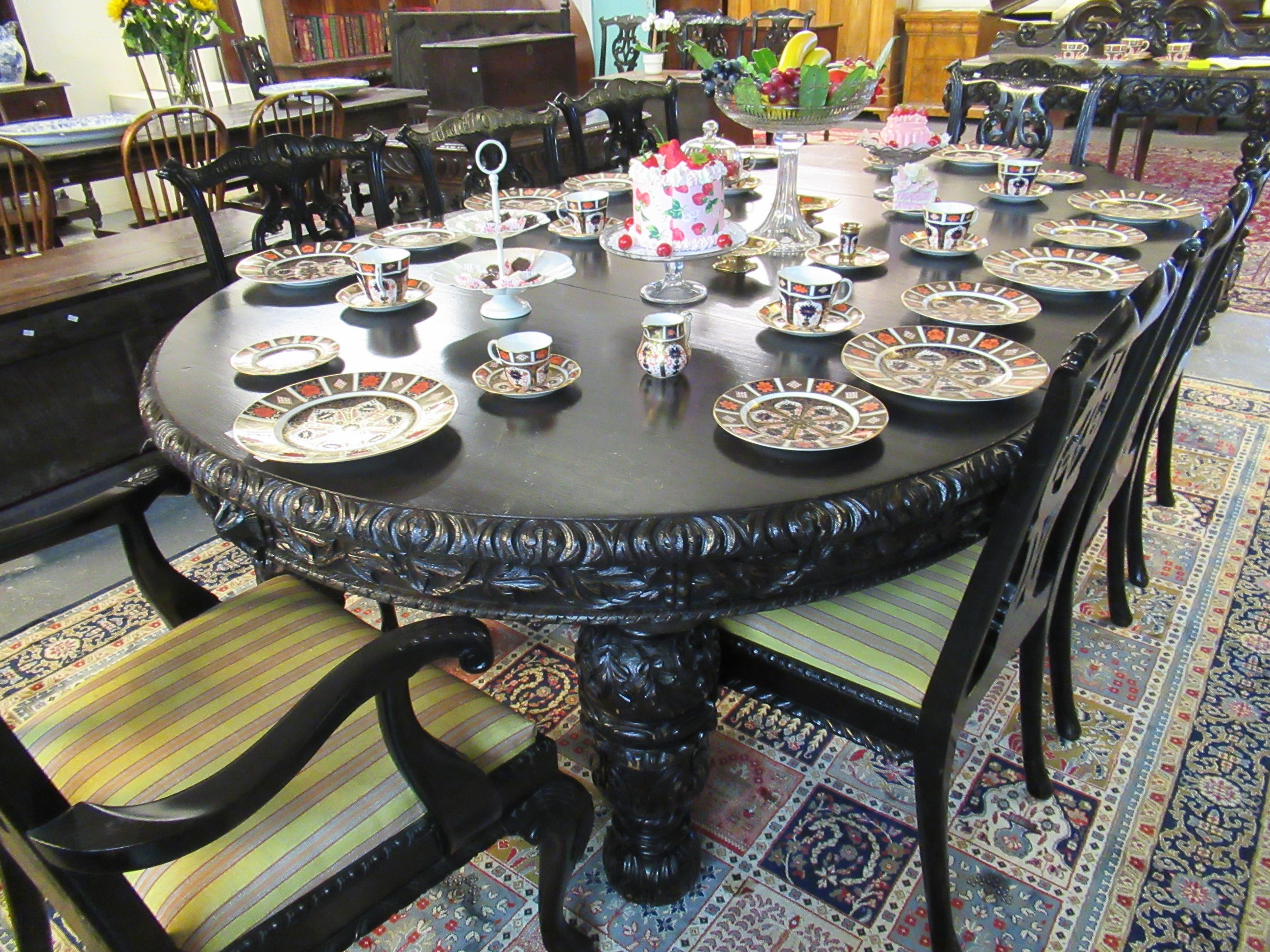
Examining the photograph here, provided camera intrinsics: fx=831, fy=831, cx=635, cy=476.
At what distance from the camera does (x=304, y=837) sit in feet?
2.67

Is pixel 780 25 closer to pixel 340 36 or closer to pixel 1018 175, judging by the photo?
pixel 340 36

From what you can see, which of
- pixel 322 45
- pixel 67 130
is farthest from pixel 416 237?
pixel 322 45

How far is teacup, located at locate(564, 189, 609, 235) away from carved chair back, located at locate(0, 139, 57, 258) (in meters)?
1.66

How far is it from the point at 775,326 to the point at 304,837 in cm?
89

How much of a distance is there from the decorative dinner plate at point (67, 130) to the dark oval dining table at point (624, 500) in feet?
7.21

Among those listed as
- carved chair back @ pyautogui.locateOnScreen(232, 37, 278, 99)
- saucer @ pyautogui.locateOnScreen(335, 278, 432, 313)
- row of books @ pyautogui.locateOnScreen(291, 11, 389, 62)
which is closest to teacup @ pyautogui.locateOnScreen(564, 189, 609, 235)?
saucer @ pyautogui.locateOnScreen(335, 278, 432, 313)

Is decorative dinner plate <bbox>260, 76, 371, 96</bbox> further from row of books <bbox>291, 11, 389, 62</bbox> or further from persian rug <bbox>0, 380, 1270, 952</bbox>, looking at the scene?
persian rug <bbox>0, 380, 1270, 952</bbox>

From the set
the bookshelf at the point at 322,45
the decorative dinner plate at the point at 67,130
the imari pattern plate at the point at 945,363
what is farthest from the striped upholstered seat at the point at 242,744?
the bookshelf at the point at 322,45

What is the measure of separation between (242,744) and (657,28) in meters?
4.83

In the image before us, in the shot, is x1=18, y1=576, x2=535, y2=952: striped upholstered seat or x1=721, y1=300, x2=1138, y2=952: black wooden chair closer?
x1=18, y1=576, x2=535, y2=952: striped upholstered seat

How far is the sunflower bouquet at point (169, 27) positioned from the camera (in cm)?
300

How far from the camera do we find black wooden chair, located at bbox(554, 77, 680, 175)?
2.39 m

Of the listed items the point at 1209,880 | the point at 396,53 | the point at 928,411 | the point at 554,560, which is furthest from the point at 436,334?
the point at 396,53

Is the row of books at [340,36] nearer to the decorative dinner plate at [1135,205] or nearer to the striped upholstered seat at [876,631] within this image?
the decorative dinner plate at [1135,205]
